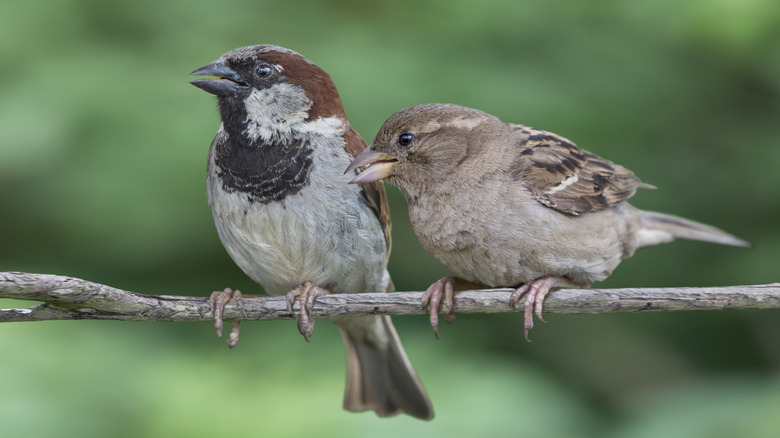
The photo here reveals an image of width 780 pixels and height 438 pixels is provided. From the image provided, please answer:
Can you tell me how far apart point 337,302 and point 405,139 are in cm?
46

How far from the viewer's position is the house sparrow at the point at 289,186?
2238 mm

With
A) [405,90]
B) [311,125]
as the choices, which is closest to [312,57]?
[405,90]

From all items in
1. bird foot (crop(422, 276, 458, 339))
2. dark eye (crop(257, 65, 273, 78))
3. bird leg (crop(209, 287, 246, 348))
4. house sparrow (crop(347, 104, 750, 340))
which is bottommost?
bird leg (crop(209, 287, 246, 348))

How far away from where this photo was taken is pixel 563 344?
384 centimetres

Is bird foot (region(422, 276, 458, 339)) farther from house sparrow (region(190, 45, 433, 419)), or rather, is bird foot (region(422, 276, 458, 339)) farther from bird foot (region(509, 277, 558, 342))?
house sparrow (region(190, 45, 433, 419))

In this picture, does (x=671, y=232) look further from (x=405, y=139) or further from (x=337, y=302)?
(x=337, y=302)

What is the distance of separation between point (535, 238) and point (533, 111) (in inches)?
43.3

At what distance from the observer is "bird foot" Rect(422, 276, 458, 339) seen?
2.19 m

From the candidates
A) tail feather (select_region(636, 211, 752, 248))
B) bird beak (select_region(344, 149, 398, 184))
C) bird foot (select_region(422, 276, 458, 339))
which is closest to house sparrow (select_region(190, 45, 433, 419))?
bird beak (select_region(344, 149, 398, 184))

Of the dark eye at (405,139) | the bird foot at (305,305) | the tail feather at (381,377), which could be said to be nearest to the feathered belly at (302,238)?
the bird foot at (305,305)

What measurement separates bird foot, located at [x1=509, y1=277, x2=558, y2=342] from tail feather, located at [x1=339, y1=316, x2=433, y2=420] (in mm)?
809

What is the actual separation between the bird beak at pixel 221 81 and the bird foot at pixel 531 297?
87 cm

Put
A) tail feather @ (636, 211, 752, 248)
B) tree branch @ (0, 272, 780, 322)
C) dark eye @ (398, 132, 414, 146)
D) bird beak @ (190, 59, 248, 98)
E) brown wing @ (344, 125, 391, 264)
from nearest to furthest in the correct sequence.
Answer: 1. tree branch @ (0, 272, 780, 322)
2. bird beak @ (190, 59, 248, 98)
3. dark eye @ (398, 132, 414, 146)
4. brown wing @ (344, 125, 391, 264)
5. tail feather @ (636, 211, 752, 248)

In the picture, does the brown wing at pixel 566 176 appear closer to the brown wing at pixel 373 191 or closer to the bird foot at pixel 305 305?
the brown wing at pixel 373 191
